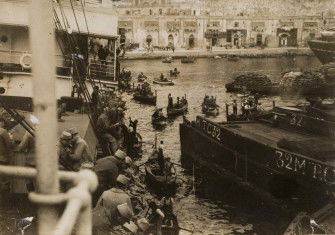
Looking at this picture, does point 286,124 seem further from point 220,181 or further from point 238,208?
point 238,208

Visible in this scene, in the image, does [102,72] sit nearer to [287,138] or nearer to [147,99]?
[287,138]

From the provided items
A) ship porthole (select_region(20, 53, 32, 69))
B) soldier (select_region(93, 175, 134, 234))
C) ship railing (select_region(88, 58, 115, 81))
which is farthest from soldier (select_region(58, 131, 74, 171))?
ship railing (select_region(88, 58, 115, 81))

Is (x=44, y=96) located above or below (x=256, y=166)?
above

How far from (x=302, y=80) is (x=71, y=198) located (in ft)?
186

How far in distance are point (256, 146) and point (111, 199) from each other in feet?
35.4

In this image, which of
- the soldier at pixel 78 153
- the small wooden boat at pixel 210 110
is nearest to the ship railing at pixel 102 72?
the soldier at pixel 78 153

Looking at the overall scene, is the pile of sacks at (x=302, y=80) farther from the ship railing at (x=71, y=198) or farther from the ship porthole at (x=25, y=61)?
the ship railing at (x=71, y=198)

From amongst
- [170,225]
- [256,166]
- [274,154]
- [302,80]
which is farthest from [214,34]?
[170,225]

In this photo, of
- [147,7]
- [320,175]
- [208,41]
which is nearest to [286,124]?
[320,175]

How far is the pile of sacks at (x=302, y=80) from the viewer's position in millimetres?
55016

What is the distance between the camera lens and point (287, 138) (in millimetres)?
19969

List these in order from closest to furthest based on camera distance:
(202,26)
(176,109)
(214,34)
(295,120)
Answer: (295,120)
(176,109)
(202,26)
(214,34)

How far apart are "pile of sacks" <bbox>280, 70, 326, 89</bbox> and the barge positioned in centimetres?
3288

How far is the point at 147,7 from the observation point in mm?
121750
